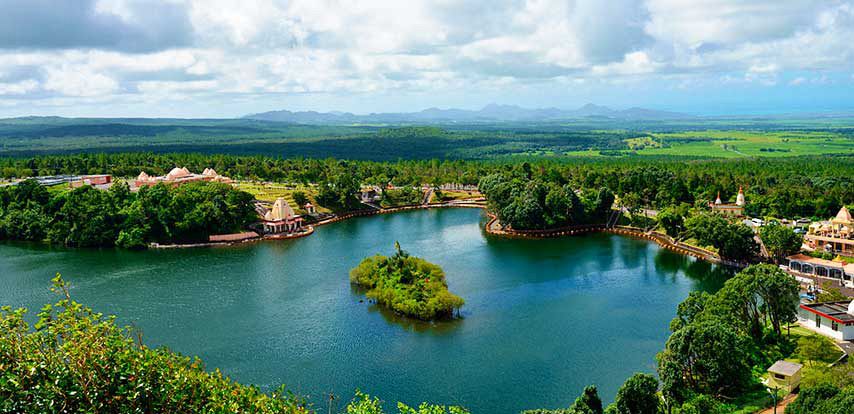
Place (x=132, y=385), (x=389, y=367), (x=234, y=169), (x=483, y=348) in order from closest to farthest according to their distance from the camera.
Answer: (x=132, y=385) → (x=389, y=367) → (x=483, y=348) → (x=234, y=169)

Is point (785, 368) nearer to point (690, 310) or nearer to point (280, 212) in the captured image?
point (690, 310)

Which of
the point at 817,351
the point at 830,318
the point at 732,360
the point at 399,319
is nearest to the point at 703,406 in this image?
the point at 732,360

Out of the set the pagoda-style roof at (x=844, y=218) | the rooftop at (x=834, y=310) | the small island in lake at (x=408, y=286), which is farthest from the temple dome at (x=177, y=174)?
the pagoda-style roof at (x=844, y=218)

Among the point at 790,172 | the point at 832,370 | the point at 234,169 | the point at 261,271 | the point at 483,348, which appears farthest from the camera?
the point at 234,169

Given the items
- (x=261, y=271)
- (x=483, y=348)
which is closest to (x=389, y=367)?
(x=483, y=348)

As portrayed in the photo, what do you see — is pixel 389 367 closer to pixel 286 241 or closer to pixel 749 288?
pixel 749 288

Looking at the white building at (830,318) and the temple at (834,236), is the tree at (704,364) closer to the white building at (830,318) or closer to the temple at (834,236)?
the white building at (830,318)

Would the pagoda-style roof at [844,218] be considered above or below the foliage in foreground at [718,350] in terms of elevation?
above
